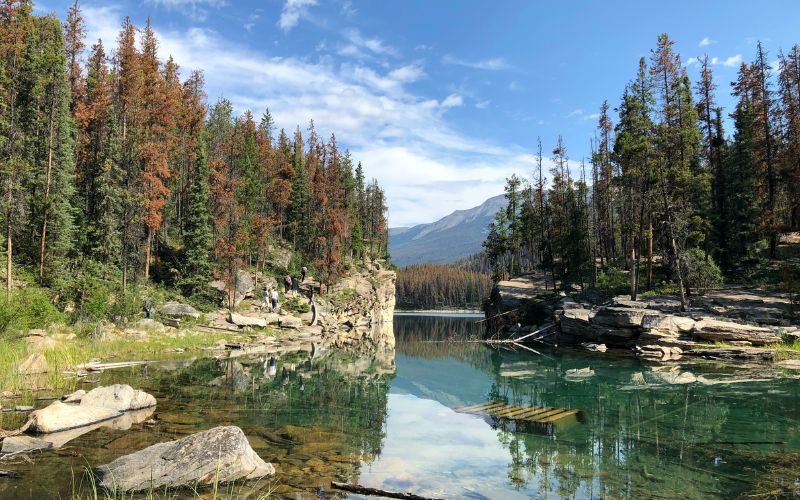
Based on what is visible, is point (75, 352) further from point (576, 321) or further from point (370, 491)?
point (576, 321)

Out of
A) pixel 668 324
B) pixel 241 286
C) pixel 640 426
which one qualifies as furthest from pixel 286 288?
pixel 640 426

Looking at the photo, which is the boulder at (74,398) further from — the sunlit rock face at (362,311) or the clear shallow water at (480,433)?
the sunlit rock face at (362,311)

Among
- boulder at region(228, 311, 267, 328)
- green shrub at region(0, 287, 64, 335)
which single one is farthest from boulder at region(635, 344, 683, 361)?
green shrub at region(0, 287, 64, 335)

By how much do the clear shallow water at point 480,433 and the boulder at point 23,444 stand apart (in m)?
0.62

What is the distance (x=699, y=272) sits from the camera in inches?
1464

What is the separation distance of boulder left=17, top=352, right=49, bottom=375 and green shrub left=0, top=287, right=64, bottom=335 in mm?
3166

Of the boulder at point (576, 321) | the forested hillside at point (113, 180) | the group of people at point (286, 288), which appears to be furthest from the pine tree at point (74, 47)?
the boulder at point (576, 321)

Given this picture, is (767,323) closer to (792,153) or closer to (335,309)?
(792,153)

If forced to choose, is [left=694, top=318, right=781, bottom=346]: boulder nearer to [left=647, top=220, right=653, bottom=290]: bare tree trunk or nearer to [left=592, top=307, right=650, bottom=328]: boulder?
[left=592, top=307, right=650, bottom=328]: boulder

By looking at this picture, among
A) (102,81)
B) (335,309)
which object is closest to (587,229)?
(335,309)

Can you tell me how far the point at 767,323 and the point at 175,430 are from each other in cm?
3568

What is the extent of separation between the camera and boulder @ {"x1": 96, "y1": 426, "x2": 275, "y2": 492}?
27.3 ft

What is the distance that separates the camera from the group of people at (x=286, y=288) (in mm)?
48469

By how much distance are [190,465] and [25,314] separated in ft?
61.9
